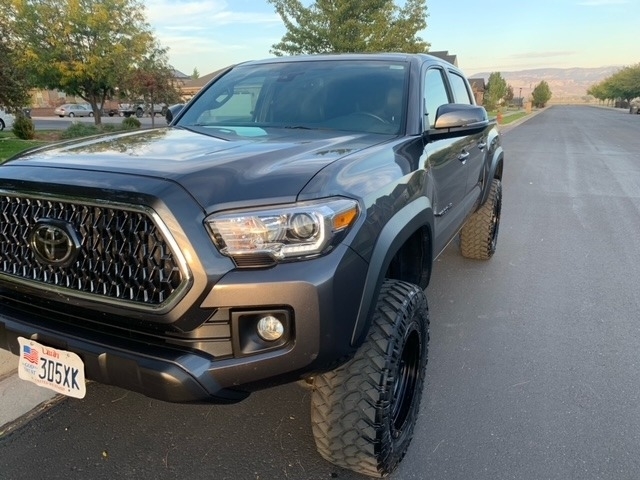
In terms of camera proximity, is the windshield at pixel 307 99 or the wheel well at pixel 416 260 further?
the windshield at pixel 307 99

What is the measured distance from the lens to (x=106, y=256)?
182cm

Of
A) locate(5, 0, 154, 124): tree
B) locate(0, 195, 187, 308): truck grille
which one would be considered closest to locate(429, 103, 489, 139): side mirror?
locate(0, 195, 187, 308): truck grille

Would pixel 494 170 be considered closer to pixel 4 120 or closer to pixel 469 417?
pixel 469 417

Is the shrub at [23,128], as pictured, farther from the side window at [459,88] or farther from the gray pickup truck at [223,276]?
the gray pickup truck at [223,276]

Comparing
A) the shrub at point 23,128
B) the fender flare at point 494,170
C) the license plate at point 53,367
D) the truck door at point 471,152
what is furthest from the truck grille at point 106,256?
the shrub at point 23,128

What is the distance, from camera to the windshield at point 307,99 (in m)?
3.06

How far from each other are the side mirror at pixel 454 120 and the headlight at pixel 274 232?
1.35 metres

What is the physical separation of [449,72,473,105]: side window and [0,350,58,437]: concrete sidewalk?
3524 mm

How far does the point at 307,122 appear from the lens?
10.3 ft

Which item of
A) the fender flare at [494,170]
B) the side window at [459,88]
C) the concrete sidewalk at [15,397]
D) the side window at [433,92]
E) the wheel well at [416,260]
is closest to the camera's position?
the concrete sidewalk at [15,397]

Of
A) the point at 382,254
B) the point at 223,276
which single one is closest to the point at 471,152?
the point at 382,254

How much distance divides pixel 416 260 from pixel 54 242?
1757mm

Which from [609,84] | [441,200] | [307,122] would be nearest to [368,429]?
[441,200]

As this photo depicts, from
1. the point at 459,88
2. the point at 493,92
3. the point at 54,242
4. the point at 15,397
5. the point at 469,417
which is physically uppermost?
the point at 493,92
